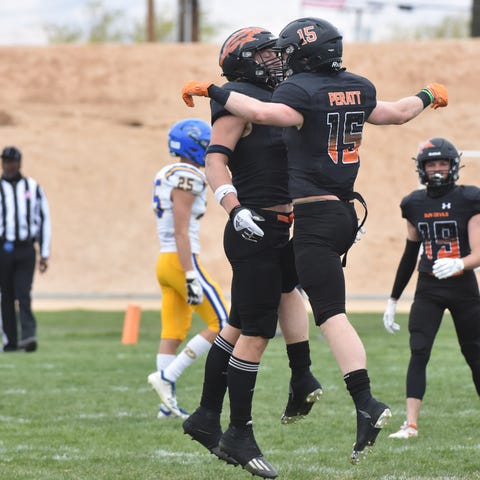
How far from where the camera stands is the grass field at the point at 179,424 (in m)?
4.96

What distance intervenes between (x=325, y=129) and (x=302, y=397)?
1241mm

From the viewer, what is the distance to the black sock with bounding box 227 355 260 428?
4.61m

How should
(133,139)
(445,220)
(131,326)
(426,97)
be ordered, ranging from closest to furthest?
(426,97)
(445,220)
(131,326)
(133,139)

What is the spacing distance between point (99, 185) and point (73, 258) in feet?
7.22

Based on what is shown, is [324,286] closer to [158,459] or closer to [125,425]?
[158,459]

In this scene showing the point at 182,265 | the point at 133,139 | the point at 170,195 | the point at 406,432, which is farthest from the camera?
the point at 133,139

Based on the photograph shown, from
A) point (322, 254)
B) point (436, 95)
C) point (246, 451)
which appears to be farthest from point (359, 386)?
point (436, 95)

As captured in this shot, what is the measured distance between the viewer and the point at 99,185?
89.2 feet

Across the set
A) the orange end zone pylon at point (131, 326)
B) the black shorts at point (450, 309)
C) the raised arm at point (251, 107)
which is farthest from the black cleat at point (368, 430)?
→ the orange end zone pylon at point (131, 326)

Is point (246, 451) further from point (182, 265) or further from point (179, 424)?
point (182, 265)

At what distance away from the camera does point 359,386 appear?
4.21m

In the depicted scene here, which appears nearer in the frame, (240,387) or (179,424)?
(240,387)

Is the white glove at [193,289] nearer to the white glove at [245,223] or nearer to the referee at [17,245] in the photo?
the white glove at [245,223]

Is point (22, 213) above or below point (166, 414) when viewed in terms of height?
above
